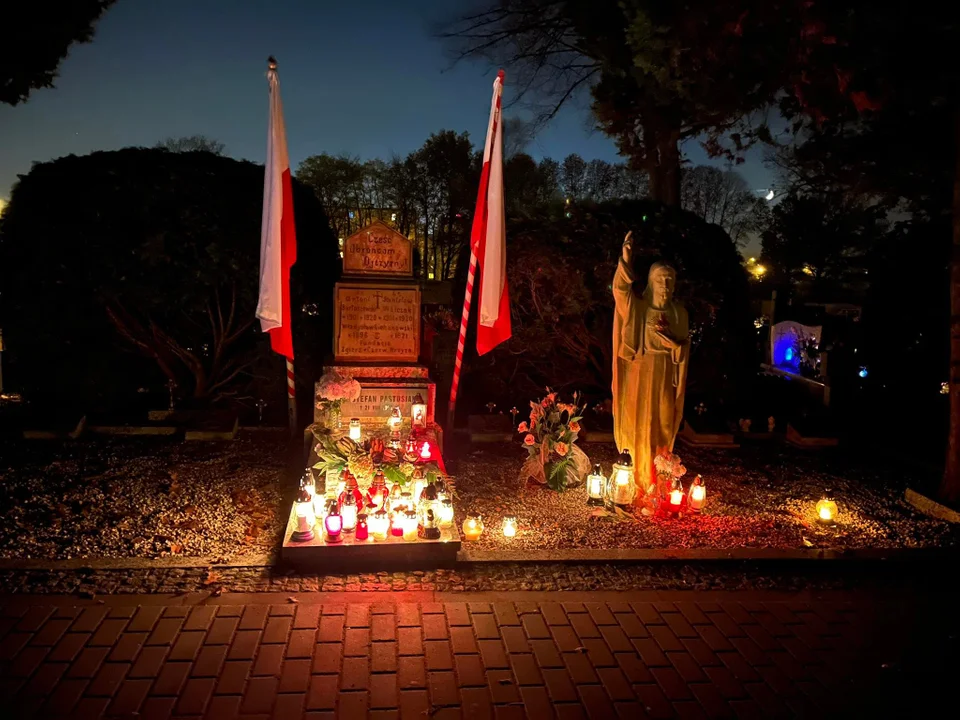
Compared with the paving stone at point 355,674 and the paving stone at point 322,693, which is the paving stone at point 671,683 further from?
the paving stone at point 322,693

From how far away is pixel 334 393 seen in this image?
8164 mm

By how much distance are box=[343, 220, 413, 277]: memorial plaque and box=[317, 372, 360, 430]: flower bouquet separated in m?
1.53

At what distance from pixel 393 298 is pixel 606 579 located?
4781mm

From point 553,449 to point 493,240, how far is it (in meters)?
2.29

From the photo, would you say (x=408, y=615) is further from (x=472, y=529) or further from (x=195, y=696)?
(x=195, y=696)

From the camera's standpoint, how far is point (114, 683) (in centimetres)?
404

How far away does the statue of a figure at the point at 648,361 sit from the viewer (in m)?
6.62

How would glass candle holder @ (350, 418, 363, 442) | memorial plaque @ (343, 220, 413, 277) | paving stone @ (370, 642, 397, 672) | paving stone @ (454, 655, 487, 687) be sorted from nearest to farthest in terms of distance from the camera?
1. paving stone @ (454, 655, 487, 687)
2. paving stone @ (370, 642, 397, 672)
3. glass candle holder @ (350, 418, 363, 442)
4. memorial plaque @ (343, 220, 413, 277)

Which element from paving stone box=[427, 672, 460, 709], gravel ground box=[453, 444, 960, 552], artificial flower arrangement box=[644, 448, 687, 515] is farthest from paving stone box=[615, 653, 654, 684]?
artificial flower arrangement box=[644, 448, 687, 515]

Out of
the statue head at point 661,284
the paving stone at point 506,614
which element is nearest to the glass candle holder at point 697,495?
the statue head at point 661,284

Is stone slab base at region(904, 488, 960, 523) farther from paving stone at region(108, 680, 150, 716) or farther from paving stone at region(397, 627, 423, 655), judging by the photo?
paving stone at region(108, 680, 150, 716)

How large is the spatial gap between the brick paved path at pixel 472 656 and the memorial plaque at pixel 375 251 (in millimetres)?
4954

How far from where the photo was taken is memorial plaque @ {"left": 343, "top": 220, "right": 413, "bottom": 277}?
9.10 m

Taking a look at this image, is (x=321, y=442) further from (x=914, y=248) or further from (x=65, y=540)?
(x=914, y=248)
